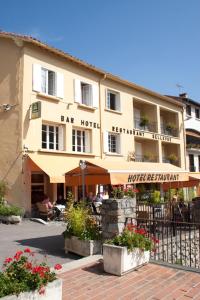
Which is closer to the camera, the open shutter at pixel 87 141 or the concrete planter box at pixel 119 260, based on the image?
the concrete planter box at pixel 119 260

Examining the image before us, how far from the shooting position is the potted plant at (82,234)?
9141mm

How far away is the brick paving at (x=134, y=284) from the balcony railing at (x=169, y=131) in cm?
2428

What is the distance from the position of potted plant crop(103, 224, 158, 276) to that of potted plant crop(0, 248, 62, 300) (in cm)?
243

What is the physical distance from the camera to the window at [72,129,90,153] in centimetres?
2125

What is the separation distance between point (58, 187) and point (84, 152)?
9.73ft

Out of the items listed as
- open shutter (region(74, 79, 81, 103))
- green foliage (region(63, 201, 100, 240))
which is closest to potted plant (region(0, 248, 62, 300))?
green foliage (region(63, 201, 100, 240))

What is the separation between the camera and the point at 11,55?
19016 mm

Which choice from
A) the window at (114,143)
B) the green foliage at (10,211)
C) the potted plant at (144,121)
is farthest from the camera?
the potted plant at (144,121)

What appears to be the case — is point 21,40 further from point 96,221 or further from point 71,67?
point 96,221

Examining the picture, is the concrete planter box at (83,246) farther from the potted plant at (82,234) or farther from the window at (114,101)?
the window at (114,101)

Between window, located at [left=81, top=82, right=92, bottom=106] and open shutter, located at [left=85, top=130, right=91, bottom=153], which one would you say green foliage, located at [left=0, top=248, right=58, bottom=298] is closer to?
open shutter, located at [left=85, top=130, right=91, bottom=153]

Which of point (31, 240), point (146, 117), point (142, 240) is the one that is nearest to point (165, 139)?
point (146, 117)

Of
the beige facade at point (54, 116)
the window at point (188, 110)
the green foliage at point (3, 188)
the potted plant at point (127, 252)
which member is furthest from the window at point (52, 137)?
the window at point (188, 110)

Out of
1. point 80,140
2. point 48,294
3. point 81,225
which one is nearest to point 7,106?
point 80,140
